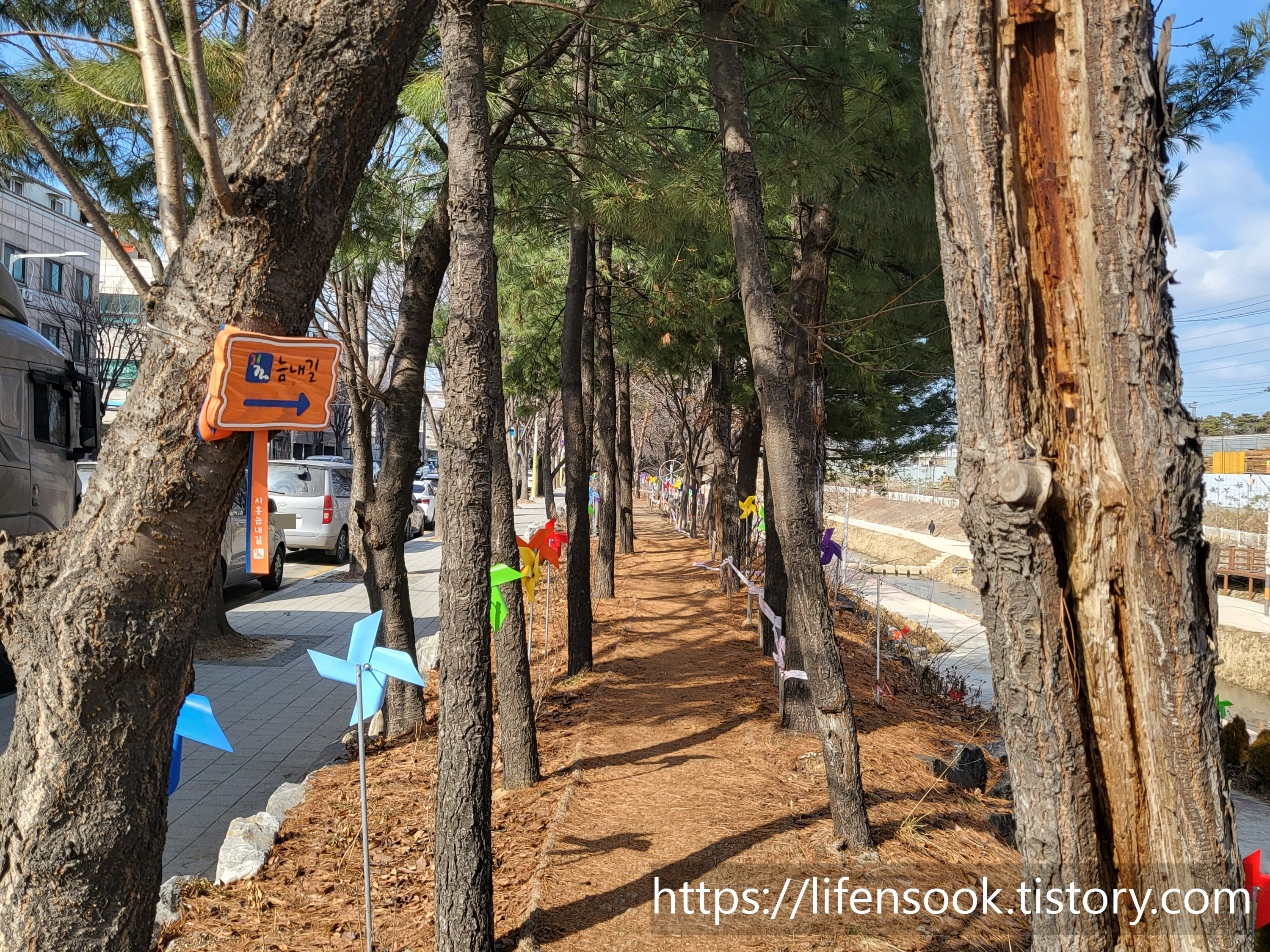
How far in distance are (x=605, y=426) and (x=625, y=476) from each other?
484 cm

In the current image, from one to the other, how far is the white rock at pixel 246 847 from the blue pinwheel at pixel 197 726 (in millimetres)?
1302

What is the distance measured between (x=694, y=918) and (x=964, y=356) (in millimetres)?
2914

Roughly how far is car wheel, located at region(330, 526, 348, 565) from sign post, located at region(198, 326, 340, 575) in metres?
16.5

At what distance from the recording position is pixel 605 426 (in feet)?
48.6

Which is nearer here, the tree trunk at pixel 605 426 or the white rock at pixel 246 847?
the white rock at pixel 246 847

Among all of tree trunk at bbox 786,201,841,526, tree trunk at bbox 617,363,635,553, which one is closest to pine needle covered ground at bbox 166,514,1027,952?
tree trunk at bbox 786,201,841,526

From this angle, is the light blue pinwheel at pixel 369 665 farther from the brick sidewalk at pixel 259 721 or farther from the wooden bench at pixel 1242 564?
the wooden bench at pixel 1242 564

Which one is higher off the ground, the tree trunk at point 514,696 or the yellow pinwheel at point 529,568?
the yellow pinwheel at point 529,568

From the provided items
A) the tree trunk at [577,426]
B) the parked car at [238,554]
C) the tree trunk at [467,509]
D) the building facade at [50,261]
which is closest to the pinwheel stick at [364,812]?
the tree trunk at [467,509]

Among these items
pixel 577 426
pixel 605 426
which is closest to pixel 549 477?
pixel 605 426

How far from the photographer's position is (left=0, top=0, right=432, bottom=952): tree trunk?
2.33 m

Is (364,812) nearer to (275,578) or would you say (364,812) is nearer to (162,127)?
(162,127)

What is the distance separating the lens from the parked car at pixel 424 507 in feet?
87.1

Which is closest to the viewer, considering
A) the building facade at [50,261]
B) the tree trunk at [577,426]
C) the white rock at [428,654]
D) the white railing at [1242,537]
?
the tree trunk at [577,426]
